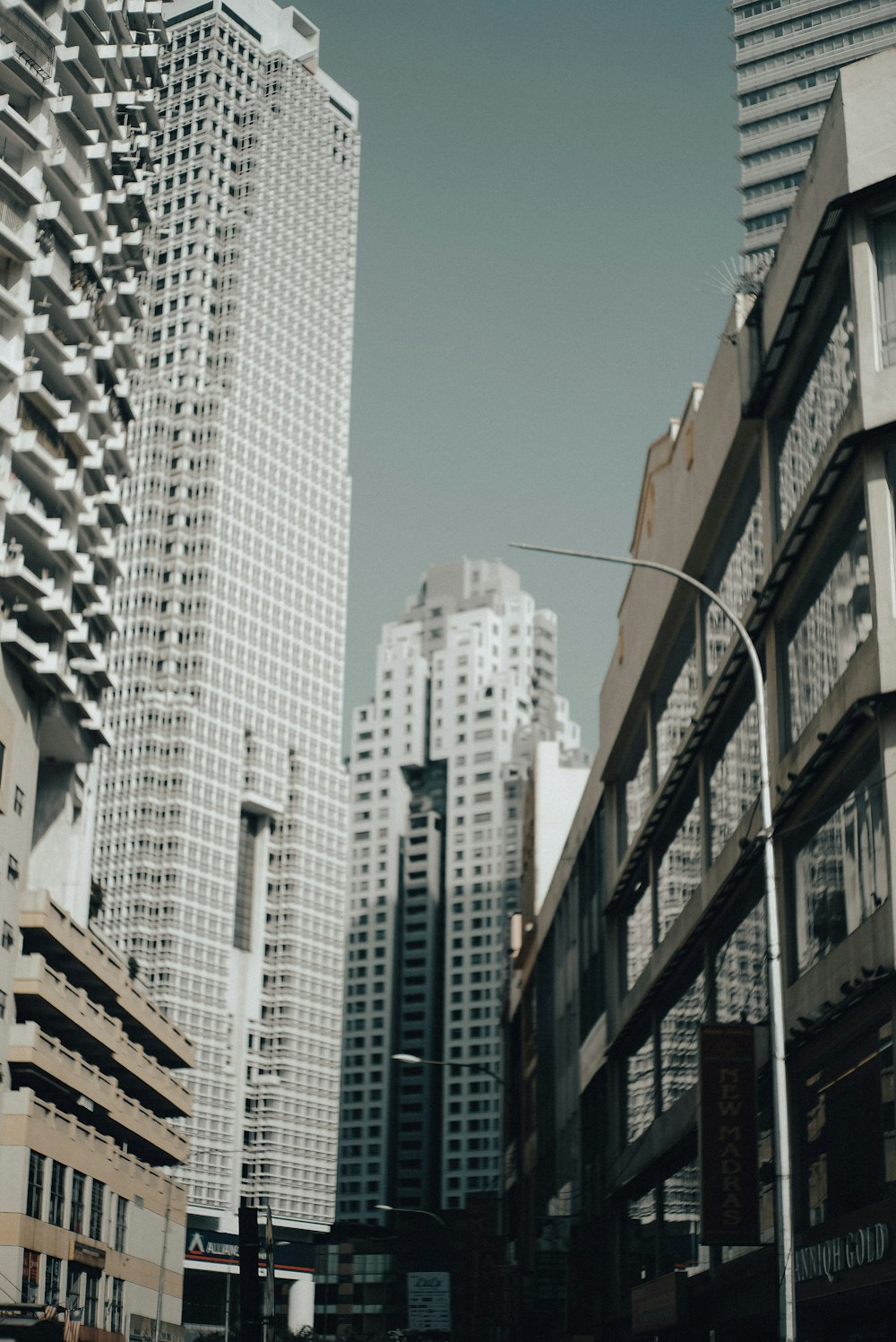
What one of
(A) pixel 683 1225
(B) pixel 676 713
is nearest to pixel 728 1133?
(A) pixel 683 1225

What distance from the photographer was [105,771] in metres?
170

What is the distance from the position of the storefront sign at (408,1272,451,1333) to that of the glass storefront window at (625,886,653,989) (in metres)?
17.2

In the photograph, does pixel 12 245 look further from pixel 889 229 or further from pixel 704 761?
pixel 889 229

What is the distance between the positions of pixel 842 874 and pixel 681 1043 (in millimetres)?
15975

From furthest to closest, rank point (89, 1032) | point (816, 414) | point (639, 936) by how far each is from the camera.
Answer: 1. point (89, 1032)
2. point (639, 936)
3. point (816, 414)

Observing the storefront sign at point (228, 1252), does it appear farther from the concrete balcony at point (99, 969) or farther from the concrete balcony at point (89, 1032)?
the concrete balcony at point (89, 1032)

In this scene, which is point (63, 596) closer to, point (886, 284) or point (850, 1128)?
point (886, 284)

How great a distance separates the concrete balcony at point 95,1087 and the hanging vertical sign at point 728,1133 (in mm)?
37998

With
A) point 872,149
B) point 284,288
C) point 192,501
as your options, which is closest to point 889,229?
point 872,149

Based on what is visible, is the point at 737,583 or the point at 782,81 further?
the point at 782,81

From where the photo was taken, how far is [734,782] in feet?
116

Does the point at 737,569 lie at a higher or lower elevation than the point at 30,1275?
higher

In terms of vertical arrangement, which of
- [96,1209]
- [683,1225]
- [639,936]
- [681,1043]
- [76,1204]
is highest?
[639,936]

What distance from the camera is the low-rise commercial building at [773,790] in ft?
82.3
